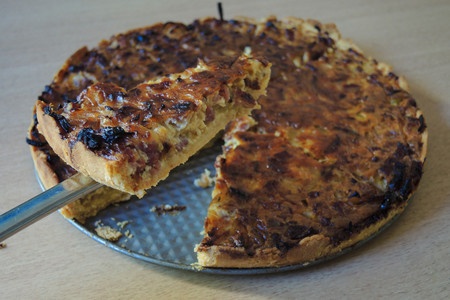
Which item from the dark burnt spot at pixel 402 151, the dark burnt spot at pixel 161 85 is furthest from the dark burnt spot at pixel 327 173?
the dark burnt spot at pixel 161 85

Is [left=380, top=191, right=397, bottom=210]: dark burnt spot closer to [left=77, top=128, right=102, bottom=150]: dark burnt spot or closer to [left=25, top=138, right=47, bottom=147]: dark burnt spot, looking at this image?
[left=77, top=128, right=102, bottom=150]: dark burnt spot

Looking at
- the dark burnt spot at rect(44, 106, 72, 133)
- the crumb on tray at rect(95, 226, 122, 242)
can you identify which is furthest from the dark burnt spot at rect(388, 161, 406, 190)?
the dark burnt spot at rect(44, 106, 72, 133)

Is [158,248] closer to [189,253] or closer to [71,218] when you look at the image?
[189,253]

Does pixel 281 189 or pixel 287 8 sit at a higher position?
pixel 287 8

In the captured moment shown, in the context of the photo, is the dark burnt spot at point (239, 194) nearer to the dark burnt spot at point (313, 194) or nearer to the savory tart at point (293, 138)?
the savory tart at point (293, 138)

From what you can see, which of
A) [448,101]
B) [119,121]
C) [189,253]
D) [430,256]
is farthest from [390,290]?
[448,101]

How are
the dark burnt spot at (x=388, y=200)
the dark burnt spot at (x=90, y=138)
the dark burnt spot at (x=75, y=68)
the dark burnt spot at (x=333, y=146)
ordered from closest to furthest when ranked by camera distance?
the dark burnt spot at (x=90, y=138) < the dark burnt spot at (x=388, y=200) < the dark burnt spot at (x=333, y=146) < the dark burnt spot at (x=75, y=68)
